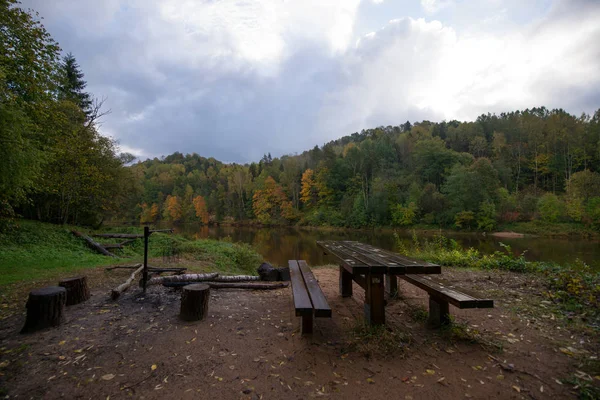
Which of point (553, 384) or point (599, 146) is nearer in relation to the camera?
point (553, 384)

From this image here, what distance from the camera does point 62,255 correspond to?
9.19m

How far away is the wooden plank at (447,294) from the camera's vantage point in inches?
100

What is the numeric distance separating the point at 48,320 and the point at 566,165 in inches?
2119

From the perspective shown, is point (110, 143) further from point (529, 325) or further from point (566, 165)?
point (566, 165)

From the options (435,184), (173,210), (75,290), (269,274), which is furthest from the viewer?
(173,210)

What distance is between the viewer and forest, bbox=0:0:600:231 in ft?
23.9

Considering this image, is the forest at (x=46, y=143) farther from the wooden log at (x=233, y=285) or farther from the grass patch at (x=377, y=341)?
the grass patch at (x=377, y=341)

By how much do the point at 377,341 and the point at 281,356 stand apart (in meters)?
0.97

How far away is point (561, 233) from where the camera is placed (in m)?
25.7

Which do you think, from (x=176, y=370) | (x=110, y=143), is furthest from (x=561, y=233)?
(x=110, y=143)

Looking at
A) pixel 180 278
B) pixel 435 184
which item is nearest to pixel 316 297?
pixel 180 278

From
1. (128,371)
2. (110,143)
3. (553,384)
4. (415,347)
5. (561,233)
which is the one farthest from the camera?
(561,233)

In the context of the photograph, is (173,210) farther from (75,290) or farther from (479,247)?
(75,290)

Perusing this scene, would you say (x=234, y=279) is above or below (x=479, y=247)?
above
